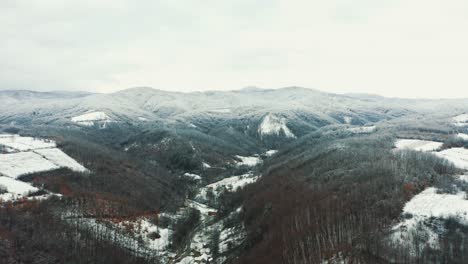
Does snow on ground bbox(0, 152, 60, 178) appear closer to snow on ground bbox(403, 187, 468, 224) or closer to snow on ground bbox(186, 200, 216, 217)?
snow on ground bbox(186, 200, 216, 217)

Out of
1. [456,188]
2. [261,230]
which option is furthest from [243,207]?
[456,188]

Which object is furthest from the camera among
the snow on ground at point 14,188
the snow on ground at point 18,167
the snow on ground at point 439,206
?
the snow on ground at point 18,167

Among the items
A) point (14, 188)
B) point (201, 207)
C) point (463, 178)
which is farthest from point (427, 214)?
point (14, 188)

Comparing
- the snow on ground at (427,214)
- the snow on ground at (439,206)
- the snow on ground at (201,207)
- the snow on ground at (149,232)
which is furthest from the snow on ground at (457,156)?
the snow on ground at (149,232)

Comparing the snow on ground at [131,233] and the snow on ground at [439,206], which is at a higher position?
the snow on ground at [439,206]

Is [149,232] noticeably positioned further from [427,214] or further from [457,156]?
[457,156]

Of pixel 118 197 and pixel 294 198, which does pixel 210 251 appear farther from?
pixel 118 197

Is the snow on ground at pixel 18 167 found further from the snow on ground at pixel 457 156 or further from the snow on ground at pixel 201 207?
the snow on ground at pixel 457 156

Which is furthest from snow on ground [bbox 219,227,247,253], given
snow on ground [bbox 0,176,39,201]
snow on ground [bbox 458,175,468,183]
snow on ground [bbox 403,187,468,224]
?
snow on ground [bbox 0,176,39,201]
